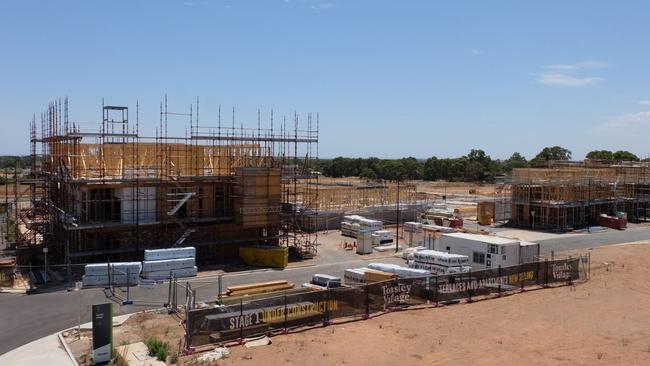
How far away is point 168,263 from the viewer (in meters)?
30.8

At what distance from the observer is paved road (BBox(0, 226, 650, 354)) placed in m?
21.7

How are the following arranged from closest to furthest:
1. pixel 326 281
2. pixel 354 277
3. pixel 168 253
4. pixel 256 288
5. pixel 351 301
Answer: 1. pixel 351 301
2. pixel 256 288
3. pixel 326 281
4. pixel 354 277
5. pixel 168 253

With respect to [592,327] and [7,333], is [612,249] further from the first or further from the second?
[7,333]

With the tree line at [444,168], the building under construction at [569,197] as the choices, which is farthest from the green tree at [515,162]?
the building under construction at [569,197]

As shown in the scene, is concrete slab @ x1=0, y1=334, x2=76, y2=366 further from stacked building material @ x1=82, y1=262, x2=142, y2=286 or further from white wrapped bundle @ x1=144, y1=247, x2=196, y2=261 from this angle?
white wrapped bundle @ x1=144, y1=247, x2=196, y2=261

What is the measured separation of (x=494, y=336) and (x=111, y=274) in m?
18.2

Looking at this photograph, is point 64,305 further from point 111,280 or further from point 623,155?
point 623,155

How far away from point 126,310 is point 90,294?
3.36m

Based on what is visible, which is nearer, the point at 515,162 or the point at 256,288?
the point at 256,288

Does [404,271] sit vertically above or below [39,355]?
above

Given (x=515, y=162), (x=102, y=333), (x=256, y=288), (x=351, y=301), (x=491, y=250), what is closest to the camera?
(x=102, y=333)

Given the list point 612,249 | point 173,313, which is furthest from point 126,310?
point 612,249

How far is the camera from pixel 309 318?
22.9 meters

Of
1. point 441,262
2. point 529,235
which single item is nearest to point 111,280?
point 441,262
